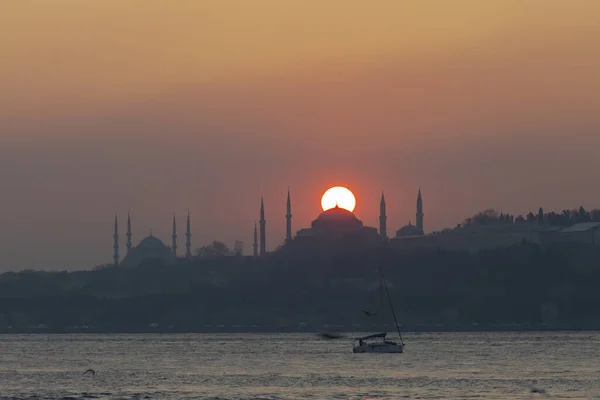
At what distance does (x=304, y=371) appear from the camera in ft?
347

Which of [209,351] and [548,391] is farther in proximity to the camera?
[209,351]

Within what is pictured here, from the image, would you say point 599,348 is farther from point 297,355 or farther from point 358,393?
point 358,393

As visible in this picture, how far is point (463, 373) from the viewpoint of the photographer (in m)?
102

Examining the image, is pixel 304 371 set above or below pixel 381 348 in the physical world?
below

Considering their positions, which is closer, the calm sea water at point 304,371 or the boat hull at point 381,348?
the calm sea water at point 304,371

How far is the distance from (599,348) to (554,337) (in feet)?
111

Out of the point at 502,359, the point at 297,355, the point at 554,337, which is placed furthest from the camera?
the point at 554,337

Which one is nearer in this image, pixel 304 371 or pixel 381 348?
pixel 304 371

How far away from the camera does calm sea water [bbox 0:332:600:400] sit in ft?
287

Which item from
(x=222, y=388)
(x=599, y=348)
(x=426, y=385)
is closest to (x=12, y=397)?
(x=222, y=388)

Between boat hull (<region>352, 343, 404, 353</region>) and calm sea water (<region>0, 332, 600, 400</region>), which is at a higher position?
boat hull (<region>352, 343, 404, 353</region>)

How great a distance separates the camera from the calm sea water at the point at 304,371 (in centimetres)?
8750

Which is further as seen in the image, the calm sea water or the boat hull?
the boat hull

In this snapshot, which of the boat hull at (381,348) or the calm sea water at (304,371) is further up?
the boat hull at (381,348)
